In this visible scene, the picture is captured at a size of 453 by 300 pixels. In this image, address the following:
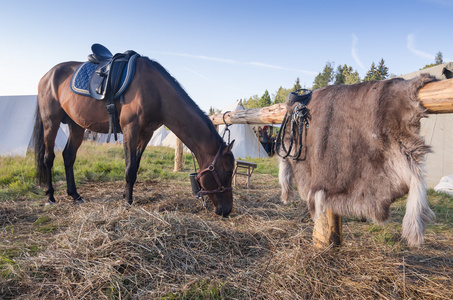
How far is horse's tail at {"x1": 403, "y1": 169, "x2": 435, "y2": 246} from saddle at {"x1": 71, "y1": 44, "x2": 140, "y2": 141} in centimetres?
326

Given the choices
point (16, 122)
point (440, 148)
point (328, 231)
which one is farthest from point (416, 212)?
point (16, 122)

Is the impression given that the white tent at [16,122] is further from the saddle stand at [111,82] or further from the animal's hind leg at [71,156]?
the saddle stand at [111,82]

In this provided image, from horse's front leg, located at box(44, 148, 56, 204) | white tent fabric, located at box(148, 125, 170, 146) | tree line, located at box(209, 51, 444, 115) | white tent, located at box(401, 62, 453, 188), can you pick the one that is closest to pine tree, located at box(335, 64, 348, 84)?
tree line, located at box(209, 51, 444, 115)

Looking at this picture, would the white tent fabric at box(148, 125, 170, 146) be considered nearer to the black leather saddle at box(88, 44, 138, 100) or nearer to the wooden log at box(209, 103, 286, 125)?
the wooden log at box(209, 103, 286, 125)

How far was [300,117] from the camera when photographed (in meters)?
1.84

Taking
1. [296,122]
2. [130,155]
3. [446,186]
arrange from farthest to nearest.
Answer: [446,186], [130,155], [296,122]

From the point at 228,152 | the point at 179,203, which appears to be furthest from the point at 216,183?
the point at 179,203

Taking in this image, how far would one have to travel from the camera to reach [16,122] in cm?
A: 1057

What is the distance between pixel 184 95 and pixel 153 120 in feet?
1.79

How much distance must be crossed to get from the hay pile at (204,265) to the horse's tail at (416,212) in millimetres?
402

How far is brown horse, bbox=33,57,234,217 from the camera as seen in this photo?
310 centimetres

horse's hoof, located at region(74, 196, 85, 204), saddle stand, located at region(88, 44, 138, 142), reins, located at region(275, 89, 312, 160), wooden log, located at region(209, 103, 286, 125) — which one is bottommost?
horse's hoof, located at region(74, 196, 85, 204)

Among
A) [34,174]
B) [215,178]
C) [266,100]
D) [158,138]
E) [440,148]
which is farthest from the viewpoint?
[266,100]

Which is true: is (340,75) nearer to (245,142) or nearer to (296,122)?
(245,142)
